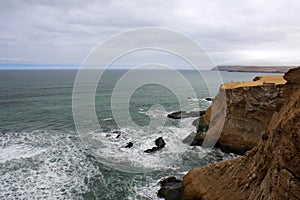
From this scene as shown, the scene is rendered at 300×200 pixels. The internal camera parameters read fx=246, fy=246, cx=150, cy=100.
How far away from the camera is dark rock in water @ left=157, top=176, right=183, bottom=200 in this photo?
1641 cm

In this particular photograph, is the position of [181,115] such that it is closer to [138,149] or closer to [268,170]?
[138,149]

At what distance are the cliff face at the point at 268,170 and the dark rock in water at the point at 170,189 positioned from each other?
0.89 metres

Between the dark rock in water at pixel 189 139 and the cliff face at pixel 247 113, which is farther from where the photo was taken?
the dark rock in water at pixel 189 139

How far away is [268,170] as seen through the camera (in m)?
11.3

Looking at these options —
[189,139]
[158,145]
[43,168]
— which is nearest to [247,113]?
[189,139]

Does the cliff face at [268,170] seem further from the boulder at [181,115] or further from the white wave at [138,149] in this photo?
the boulder at [181,115]

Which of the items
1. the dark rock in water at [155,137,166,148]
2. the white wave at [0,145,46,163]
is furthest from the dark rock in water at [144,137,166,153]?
the white wave at [0,145,46,163]

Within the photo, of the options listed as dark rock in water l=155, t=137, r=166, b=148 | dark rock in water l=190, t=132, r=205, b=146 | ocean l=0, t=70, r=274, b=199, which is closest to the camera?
ocean l=0, t=70, r=274, b=199

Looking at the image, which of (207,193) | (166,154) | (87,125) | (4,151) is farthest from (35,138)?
(207,193)

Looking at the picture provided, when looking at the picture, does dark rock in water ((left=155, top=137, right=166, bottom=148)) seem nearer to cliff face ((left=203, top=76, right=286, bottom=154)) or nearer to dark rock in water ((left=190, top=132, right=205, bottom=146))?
dark rock in water ((left=190, top=132, right=205, bottom=146))

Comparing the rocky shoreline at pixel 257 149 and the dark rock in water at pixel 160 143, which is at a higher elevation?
the rocky shoreline at pixel 257 149

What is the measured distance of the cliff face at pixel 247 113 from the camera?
22.9 m

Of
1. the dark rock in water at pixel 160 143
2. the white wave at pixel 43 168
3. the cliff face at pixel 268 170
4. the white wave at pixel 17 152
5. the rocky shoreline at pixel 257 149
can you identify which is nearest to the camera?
the cliff face at pixel 268 170

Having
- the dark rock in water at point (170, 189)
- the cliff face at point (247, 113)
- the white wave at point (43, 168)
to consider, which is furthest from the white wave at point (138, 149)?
the cliff face at point (247, 113)
